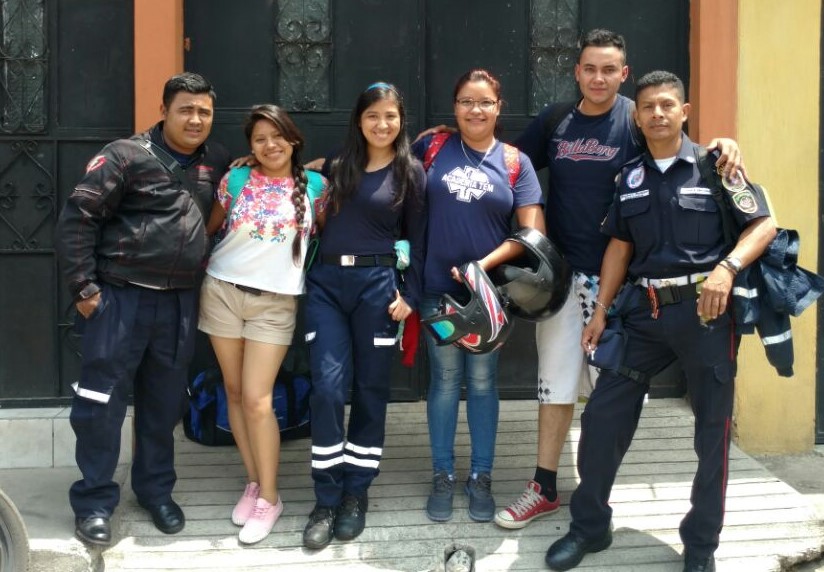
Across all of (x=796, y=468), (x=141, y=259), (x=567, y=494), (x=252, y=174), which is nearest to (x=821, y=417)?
(x=796, y=468)

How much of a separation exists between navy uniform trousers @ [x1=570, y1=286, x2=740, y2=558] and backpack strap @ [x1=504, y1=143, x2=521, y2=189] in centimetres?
74

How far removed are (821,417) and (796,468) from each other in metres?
0.50

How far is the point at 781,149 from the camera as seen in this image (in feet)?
17.8

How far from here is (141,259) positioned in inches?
165

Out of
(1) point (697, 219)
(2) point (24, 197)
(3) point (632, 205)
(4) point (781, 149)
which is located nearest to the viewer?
(1) point (697, 219)

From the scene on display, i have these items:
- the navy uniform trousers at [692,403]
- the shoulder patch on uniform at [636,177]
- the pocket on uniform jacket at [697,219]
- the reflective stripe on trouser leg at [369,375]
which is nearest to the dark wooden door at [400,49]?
the reflective stripe on trouser leg at [369,375]

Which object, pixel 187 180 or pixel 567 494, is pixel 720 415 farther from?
pixel 187 180

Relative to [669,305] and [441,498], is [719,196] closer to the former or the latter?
[669,305]

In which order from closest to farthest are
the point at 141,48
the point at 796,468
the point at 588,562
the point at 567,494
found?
the point at 588,562 < the point at 567,494 < the point at 141,48 < the point at 796,468

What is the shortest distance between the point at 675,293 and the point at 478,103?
1211 mm

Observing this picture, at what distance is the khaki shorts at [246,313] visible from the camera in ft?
14.3

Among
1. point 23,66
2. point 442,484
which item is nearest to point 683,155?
point 442,484

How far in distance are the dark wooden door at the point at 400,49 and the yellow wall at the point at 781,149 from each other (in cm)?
44

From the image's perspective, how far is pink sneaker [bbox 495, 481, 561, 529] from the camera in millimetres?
4438
